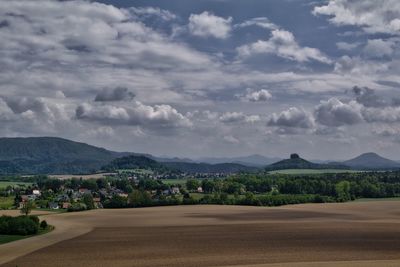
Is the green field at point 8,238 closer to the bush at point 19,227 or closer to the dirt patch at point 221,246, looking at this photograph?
the bush at point 19,227

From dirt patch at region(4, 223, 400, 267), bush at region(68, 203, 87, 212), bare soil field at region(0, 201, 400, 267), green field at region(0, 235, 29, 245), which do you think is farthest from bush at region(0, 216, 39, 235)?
bush at region(68, 203, 87, 212)

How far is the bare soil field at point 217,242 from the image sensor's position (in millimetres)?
64250

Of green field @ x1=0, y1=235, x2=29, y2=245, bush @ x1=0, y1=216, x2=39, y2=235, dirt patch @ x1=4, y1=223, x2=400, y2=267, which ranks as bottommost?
green field @ x1=0, y1=235, x2=29, y2=245

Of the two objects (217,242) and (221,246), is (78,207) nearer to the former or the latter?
(217,242)

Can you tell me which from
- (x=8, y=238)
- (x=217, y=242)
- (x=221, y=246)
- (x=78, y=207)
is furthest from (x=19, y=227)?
(x=78, y=207)

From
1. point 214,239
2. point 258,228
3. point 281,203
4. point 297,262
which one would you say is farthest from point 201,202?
point 297,262

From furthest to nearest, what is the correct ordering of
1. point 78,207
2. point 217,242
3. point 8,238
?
point 78,207, point 8,238, point 217,242

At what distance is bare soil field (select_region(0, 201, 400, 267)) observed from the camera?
64.2 meters

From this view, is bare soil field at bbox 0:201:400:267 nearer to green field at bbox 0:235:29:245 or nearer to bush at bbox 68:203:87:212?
green field at bbox 0:235:29:245

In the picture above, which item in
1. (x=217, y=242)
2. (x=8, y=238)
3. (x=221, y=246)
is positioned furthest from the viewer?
(x=8, y=238)

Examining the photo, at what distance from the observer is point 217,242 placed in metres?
81.1

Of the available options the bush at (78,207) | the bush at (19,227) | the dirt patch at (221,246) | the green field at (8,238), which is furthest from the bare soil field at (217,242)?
the bush at (78,207)

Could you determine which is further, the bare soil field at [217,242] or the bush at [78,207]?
the bush at [78,207]

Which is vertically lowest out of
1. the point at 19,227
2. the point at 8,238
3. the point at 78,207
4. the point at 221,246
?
the point at 8,238
